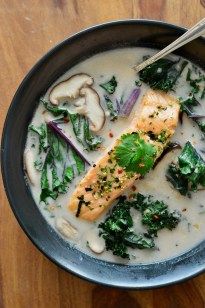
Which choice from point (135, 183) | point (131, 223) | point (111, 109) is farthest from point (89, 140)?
point (131, 223)

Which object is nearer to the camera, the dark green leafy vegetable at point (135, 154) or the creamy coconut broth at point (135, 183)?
the dark green leafy vegetable at point (135, 154)

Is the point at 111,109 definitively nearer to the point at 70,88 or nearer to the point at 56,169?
the point at 70,88

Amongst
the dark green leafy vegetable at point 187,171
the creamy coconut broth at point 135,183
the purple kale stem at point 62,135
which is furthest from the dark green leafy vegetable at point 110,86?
the dark green leafy vegetable at point 187,171

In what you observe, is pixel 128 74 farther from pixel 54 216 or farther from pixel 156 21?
pixel 54 216

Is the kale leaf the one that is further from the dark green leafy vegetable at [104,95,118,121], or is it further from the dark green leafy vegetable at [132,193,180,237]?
the dark green leafy vegetable at [104,95,118,121]

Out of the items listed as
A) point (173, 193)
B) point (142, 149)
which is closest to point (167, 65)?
point (142, 149)

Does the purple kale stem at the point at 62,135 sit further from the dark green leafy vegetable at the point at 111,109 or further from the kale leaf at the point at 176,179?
the kale leaf at the point at 176,179
